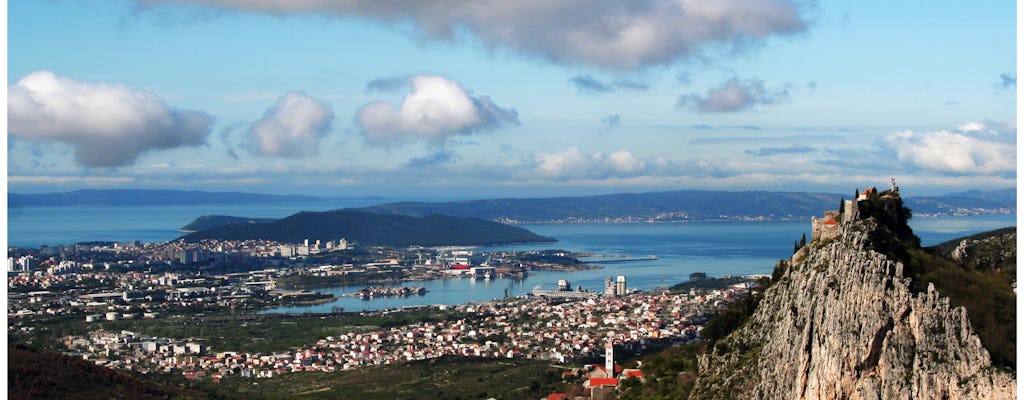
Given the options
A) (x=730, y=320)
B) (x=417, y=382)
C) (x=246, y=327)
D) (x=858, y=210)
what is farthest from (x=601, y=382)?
(x=246, y=327)

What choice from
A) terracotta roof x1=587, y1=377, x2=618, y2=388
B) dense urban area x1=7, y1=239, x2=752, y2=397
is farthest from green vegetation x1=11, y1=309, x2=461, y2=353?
terracotta roof x1=587, y1=377, x2=618, y2=388

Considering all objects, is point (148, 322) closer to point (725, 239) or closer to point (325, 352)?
point (325, 352)

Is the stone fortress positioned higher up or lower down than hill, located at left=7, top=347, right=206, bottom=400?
higher up

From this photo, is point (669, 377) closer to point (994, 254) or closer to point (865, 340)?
point (865, 340)

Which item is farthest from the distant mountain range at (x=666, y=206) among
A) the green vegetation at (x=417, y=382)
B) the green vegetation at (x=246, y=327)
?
the green vegetation at (x=417, y=382)

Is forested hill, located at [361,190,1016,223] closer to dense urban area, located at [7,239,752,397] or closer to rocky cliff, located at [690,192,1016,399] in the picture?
dense urban area, located at [7,239,752,397]

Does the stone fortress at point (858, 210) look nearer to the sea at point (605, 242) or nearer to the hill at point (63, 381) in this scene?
the hill at point (63, 381)

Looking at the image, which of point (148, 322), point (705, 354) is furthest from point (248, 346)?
point (705, 354)
